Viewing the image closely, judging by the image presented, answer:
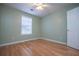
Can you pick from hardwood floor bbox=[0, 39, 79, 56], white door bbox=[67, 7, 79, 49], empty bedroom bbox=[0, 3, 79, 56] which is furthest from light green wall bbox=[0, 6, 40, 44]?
white door bbox=[67, 7, 79, 49]

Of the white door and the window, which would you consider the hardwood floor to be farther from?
the window

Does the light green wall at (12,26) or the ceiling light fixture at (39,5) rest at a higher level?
the ceiling light fixture at (39,5)

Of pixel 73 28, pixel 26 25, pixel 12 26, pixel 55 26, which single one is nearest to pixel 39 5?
pixel 26 25

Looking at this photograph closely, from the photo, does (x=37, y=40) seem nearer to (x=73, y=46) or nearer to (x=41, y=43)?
(x=41, y=43)

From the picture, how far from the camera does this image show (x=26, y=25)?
2.21 m

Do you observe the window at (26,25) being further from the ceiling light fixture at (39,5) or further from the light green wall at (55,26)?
the ceiling light fixture at (39,5)

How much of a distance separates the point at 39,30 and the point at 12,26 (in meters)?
0.89

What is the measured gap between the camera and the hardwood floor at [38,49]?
1.96 meters

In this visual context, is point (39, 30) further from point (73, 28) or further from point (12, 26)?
point (73, 28)

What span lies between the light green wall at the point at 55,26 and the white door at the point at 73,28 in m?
0.12

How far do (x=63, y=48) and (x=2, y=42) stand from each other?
1.89 meters

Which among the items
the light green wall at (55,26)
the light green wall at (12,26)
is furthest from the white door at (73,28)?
the light green wall at (12,26)

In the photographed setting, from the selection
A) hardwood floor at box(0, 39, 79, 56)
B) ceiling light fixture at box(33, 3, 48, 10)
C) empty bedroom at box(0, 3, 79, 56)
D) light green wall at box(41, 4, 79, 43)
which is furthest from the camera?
light green wall at box(41, 4, 79, 43)

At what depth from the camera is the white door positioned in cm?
207
